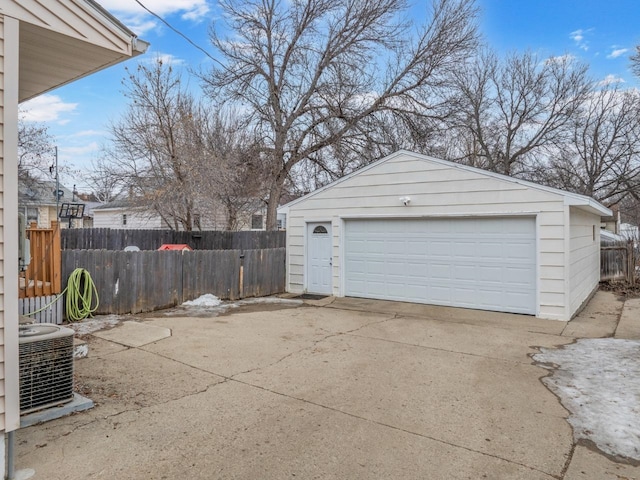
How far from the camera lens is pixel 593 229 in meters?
11.7

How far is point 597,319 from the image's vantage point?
7.86 metres

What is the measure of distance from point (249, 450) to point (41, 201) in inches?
1109

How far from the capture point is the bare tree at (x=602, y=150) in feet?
62.2

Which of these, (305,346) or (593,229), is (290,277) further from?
(593,229)

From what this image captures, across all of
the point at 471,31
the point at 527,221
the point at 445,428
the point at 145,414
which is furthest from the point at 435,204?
the point at 471,31

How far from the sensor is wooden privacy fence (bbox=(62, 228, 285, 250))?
14.5 meters

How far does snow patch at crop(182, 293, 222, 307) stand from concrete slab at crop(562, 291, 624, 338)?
21.1 ft

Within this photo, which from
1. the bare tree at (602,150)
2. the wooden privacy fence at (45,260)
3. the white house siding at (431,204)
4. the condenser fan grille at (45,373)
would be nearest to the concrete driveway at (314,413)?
the condenser fan grille at (45,373)

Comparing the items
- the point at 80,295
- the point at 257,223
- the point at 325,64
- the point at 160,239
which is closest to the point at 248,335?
the point at 80,295

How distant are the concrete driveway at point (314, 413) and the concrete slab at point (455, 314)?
0.66 m

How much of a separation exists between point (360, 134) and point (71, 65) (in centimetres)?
1381

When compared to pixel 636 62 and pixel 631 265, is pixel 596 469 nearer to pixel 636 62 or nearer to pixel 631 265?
pixel 631 265

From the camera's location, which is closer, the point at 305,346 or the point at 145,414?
the point at 145,414

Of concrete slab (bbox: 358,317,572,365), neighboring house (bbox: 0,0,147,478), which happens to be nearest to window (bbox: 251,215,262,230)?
concrete slab (bbox: 358,317,572,365)
